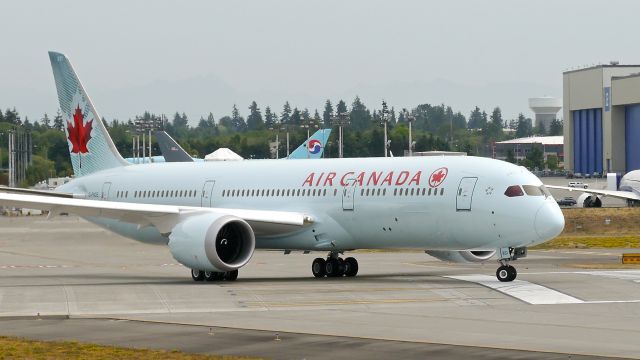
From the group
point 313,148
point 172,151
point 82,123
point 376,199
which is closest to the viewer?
point 376,199

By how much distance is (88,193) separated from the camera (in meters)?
47.8

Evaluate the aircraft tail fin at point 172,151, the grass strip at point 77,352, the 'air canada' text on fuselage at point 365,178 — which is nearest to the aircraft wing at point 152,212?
the 'air canada' text on fuselage at point 365,178

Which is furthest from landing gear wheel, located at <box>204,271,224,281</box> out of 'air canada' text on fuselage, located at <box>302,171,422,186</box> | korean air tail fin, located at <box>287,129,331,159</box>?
korean air tail fin, located at <box>287,129,331,159</box>

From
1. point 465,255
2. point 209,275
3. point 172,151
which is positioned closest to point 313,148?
point 172,151

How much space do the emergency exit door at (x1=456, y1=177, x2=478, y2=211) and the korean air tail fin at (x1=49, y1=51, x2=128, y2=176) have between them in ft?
57.2

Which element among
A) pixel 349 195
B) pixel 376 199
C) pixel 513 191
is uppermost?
pixel 513 191

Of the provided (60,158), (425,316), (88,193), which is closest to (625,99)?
(60,158)

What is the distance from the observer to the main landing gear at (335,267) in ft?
135

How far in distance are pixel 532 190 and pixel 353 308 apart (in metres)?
8.97

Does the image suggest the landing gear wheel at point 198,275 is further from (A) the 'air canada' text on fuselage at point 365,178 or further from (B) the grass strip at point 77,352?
(B) the grass strip at point 77,352

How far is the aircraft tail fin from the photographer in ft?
222

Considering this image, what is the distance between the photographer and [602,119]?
16712cm

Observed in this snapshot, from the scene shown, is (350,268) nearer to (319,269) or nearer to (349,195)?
(319,269)

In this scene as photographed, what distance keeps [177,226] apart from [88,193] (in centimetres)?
1041
